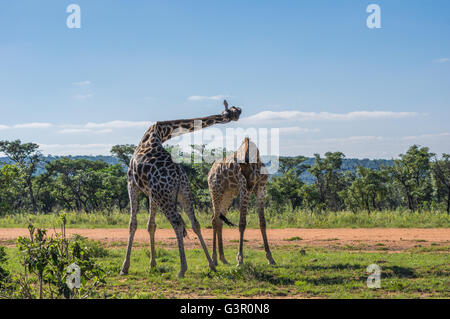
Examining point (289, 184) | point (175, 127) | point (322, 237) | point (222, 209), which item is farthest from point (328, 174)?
point (175, 127)

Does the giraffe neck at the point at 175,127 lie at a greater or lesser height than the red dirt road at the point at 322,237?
greater

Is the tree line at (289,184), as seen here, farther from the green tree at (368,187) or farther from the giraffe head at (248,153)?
the giraffe head at (248,153)

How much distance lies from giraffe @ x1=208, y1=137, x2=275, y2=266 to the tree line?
16986 mm

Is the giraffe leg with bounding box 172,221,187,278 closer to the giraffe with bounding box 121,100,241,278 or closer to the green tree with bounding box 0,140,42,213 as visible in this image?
the giraffe with bounding box 121,100,241,278

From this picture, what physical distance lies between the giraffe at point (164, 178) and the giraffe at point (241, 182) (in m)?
1.08

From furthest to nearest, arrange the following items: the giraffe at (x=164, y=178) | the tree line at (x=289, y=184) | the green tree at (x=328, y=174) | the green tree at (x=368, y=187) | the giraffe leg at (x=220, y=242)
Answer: the green tree at (x=328, y=174) < the green tree at (x=368, y=187) < the tree line at (x=289, y=184) < the giraffe leg at (x=220, y=242) < the giraffe at (x=164, y=178)

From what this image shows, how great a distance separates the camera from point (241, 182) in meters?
10.1

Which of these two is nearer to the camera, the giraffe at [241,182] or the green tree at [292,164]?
the giraffe at [241,182]

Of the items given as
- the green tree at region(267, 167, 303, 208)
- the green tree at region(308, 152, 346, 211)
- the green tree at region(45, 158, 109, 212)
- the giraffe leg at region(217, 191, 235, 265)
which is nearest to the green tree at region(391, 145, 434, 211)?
the green tree at region(308, 152, 346, 211)

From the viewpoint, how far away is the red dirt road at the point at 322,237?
13195 millimetres

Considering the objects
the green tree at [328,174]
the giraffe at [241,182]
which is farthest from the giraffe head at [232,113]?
the green tree at [328,174]

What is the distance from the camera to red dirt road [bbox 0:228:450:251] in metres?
13.2

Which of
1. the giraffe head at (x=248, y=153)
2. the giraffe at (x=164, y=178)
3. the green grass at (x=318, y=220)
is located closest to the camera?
the giraffe at (x=164, y=178)
